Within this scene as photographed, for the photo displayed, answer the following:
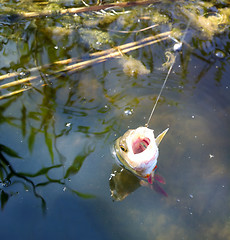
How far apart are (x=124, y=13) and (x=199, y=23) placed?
1.28m

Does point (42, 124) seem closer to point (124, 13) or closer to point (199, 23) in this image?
point (124, 13)

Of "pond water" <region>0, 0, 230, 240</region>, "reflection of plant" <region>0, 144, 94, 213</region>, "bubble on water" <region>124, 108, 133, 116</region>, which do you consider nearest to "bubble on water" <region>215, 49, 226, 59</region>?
"pond water" <region>0, 0, 230, 240</region>

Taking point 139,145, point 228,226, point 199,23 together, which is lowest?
point 228,226

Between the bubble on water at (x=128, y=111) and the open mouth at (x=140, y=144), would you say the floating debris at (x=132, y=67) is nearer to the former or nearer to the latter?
the bubble on water at (x=128, y=111)

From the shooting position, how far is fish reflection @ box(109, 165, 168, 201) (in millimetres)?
2715

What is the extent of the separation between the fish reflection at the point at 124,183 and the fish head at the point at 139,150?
88mm

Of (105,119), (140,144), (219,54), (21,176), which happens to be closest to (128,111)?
(105,119)

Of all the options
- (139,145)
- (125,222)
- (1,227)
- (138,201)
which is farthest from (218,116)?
(1,227)

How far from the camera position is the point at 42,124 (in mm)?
3059

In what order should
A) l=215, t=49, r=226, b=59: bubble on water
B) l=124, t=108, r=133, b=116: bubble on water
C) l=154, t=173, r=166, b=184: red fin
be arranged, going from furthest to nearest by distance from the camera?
l=215, t=49, r=226, b=59: bubble on water → l=124, t=108, r=133, b=116: bubble on water → l=154, t=173, r=166, b=184: red fin

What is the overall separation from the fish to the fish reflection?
5 cm

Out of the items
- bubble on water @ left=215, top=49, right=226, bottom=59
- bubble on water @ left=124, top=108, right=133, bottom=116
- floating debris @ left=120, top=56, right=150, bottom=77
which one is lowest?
bubble on water @ left=124, top=108, right=133, bottom=116

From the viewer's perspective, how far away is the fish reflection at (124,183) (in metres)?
2.71

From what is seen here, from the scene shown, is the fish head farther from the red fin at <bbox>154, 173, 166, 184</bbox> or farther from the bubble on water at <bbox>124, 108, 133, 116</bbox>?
the bubble on water at <bbox>124, 108, 133, 116</bbox>
